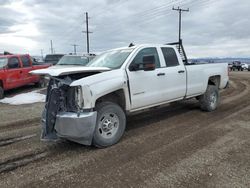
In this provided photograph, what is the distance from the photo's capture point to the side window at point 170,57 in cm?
658

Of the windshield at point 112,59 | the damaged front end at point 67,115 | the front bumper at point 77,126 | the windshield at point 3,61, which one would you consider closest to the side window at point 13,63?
the windshield at point 3,61

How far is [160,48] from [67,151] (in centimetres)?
336

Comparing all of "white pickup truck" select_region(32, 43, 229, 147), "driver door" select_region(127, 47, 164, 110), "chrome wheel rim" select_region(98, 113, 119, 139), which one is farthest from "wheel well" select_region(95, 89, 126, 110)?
"chrome wheel rim" select_region(98, 113, 119, 139)

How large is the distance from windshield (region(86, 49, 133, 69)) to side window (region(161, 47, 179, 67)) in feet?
3.52

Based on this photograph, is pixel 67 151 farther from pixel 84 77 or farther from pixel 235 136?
pixel 235 136

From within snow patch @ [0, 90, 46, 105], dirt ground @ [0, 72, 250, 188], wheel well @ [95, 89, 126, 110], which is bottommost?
dirt ground @ [0, 72, 250, 188]

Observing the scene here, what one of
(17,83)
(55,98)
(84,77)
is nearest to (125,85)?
(84,77)

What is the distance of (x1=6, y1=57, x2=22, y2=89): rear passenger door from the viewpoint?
11.8m

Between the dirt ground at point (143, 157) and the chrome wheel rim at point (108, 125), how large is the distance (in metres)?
0.29

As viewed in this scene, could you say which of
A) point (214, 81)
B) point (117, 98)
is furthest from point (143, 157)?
point (214, 81)

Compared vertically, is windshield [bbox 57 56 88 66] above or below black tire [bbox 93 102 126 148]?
above

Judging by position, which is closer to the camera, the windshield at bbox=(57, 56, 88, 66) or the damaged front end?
the damaged front end

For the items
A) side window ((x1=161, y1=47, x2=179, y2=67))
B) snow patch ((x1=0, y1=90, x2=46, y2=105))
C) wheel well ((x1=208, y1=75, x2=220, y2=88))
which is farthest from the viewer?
snow patch ((x1=0, y1=90, x2=46, y2=105))

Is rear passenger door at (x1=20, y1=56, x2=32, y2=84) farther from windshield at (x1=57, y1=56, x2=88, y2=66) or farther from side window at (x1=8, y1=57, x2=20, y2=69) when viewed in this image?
windshield at (x1=57, y1=56, x2=88, y2=66)
